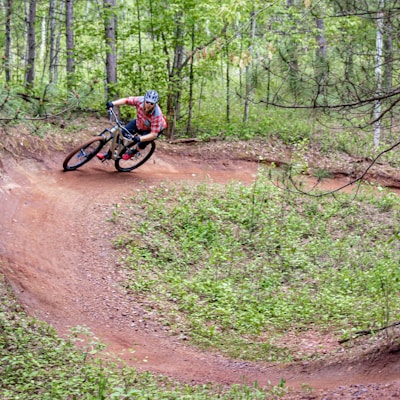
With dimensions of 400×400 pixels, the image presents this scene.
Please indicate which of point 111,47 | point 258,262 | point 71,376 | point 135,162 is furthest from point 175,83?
point 71,376

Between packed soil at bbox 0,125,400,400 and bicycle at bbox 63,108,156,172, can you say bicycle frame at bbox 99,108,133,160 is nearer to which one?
bicycle at bbox 63,108,156,172

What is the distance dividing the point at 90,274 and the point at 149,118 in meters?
4.33

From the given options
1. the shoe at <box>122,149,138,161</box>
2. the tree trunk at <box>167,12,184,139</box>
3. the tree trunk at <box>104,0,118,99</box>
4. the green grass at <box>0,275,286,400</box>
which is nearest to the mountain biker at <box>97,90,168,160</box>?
the shoe at <box>122,149,138,161</box>

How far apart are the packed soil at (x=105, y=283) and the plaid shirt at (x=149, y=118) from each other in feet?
5.46

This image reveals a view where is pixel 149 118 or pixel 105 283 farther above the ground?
pixel 149 118

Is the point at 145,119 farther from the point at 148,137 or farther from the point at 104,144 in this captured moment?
the point at 104,144

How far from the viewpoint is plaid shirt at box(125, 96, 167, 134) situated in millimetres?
12086

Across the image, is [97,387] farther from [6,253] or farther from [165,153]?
[165,153]

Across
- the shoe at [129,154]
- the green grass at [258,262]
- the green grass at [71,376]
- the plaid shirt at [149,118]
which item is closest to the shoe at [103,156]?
the shoe at [129,154]

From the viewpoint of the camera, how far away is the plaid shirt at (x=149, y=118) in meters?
12.1

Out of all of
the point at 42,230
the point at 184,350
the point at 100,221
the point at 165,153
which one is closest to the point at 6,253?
the point at 42,230

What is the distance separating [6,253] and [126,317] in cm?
261

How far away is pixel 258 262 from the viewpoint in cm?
1118

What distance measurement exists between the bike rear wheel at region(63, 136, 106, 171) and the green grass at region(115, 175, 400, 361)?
1565 millimetres
